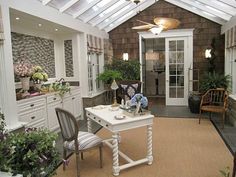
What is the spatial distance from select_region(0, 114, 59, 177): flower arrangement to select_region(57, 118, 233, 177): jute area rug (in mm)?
1195

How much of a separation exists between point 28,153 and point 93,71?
4.86 m

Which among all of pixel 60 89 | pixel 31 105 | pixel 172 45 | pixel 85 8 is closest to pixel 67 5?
pixel 85 8

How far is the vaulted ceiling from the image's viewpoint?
482 cm

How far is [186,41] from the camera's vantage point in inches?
282

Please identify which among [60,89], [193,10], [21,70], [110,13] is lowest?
[60,89]

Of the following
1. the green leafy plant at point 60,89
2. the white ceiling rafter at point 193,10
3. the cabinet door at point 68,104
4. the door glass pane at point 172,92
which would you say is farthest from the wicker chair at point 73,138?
the white ceiling rafter at point 193,10

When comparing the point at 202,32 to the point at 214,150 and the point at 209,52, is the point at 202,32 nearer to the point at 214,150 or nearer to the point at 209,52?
the point at 209,52

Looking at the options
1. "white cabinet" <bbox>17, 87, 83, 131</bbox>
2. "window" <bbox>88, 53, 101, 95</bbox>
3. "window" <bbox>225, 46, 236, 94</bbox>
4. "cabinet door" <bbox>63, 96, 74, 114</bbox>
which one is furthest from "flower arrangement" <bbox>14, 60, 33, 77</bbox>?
"window" <bbox>225, 46, 236, 94</bbox>

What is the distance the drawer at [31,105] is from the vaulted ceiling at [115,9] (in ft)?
5.81

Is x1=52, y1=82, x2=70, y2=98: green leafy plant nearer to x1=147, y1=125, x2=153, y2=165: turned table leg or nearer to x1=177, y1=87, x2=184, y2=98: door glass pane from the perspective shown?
x1=147, y1=125, x2=153, y2=165: turned table leg

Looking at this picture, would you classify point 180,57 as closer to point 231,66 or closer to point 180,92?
point 180,92

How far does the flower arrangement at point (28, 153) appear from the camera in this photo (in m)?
1.70

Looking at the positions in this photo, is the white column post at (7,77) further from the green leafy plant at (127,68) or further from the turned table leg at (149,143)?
the green leafy plant at (127,68)

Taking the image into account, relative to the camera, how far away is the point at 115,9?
6188 mm
